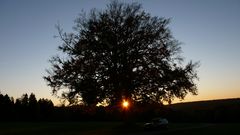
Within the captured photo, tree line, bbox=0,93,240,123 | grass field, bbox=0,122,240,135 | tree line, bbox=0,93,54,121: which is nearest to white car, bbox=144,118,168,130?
grass field, bbox=0,122,240,135

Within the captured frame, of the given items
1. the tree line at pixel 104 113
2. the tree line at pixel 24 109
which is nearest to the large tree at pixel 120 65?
the tree line at pixel 104 113

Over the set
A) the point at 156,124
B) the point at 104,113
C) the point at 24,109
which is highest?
the point at 24,109

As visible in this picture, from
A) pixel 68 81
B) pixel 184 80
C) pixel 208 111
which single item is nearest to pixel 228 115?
pixel 208 111

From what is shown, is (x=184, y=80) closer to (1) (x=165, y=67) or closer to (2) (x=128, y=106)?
(1) (x=165, y=67)

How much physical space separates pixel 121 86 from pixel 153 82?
369 centimetres

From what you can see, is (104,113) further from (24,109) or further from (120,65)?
(24,109)

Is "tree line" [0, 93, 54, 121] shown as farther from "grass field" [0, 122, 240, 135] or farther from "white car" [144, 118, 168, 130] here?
"white car" [144, 118, 168, 130]

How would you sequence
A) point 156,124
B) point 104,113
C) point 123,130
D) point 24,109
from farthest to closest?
point 24,109 < point 104,113 < point 156,124 < point 123,130

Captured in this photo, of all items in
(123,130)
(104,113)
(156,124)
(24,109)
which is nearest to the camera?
(123,130)

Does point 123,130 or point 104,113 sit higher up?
point 104,113

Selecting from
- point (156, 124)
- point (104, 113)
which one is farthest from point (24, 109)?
point (156, 124)

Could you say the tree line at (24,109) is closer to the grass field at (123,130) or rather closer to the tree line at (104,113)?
the tree line at (104,113)

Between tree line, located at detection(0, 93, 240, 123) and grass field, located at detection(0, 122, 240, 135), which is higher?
tree line, located at detection(0, 93, 240, 123)

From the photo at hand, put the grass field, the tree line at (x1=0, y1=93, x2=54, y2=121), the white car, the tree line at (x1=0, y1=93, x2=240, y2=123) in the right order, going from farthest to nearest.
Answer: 1. the tree line at (x1=0, y1=93, x2=54, y2=121)
2. the white car
3. the tree line at (x1=0, y1=93, x2=240, y2=123)
4. the grass field
